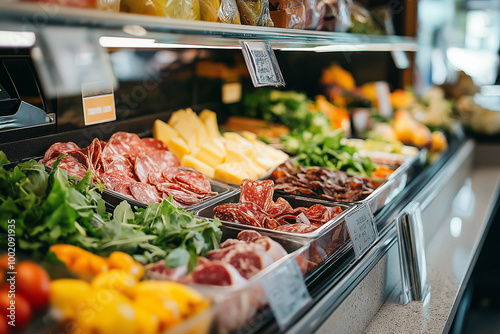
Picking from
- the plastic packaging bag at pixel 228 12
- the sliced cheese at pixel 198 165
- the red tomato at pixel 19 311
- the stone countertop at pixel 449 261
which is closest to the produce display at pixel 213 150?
the sliced cheese at pixel 198 165

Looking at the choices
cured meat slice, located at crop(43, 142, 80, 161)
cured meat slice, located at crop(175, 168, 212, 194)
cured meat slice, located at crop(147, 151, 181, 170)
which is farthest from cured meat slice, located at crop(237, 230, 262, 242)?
cured meat slice, located at crop(43, 142, 80, 161)

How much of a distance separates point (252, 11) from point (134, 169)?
865 millimetres

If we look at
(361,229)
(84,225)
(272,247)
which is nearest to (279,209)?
(361,229)

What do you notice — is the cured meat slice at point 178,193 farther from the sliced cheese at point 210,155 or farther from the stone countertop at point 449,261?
the stone countertop at point 449,261

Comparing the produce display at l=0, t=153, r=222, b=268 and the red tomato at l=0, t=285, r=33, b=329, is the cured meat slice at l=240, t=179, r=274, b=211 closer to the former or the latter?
the produce display at l=0, t=153, r=222, b=268

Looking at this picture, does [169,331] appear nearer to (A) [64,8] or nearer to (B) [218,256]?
(B) [218,256]

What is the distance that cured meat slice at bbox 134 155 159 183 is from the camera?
207 cm

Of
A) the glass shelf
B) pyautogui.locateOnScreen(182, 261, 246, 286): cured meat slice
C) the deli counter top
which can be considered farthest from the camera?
the deli counter top

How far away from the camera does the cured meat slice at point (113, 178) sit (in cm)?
189

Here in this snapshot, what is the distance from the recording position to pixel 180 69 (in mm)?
2902

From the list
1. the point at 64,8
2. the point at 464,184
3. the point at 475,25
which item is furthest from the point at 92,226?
the point at 475,25

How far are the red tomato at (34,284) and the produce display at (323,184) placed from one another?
4.44ft

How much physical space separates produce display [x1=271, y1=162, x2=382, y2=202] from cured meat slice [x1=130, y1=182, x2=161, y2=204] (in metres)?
0.58

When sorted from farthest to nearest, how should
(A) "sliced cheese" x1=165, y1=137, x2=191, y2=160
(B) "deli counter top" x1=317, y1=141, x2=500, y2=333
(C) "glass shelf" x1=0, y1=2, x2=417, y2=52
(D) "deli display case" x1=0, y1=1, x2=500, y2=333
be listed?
(A) "sliced cheese" x1=165, y1=137, x2=191, y2=160 → (B) "deli counter top" x1=317, y1=141, x2=500, y2=333 → (D) "deli display case" x1=0, y1=1, x2=500, y2=333 → (C) "glass shelf" x1=0, y1=2, x2=417, y2=52
